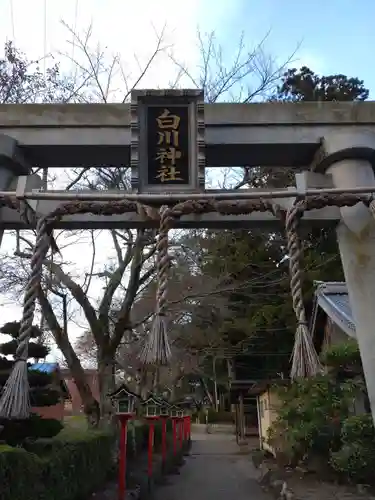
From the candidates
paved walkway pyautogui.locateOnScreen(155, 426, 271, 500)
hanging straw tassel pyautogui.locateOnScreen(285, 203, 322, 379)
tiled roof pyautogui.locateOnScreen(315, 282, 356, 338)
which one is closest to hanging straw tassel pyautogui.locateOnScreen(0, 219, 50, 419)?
hanging straw tassel pyautogui.locateOnScreen(285, 203, 322, 379)

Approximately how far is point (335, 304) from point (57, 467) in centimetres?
868

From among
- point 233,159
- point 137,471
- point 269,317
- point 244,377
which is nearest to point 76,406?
point 244,377

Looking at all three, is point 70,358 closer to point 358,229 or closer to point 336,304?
point 336,304

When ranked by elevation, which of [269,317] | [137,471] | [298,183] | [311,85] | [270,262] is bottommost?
[137,471]

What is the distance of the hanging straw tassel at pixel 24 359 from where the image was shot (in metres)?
3.98

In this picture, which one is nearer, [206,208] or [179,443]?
[206,208]

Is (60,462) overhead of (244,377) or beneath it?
beneath

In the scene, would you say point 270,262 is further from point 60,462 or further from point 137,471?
point 60,462

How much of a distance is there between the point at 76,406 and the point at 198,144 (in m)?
46.1

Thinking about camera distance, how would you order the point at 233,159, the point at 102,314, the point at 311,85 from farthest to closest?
the point at 311,85
the point at 102,314
the point at 233,159

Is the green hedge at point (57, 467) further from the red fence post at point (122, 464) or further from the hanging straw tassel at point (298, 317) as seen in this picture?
the hanging straw tassel at point (298, 317)

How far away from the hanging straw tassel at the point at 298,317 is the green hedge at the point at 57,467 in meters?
3.23

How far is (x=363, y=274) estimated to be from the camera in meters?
5.06

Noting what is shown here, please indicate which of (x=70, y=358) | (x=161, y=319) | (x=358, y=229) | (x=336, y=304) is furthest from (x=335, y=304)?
(x=161, y=319)
